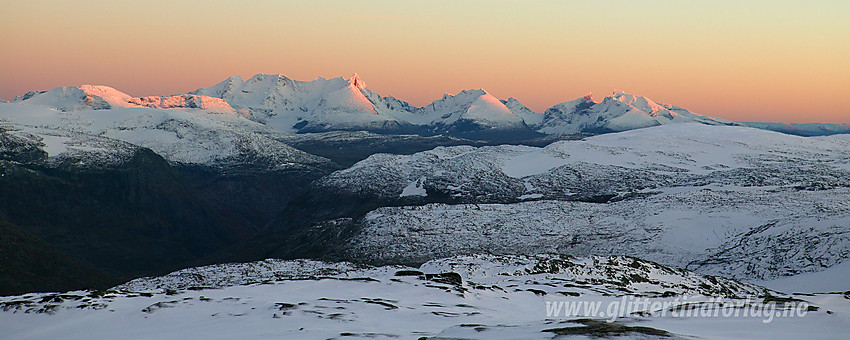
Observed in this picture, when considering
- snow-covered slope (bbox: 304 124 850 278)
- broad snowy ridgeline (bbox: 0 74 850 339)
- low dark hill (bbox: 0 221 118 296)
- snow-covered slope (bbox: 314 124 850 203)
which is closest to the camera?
broad snowy ridgeline (bbox: 0 74 850 339)

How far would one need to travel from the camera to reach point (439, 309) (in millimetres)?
30469

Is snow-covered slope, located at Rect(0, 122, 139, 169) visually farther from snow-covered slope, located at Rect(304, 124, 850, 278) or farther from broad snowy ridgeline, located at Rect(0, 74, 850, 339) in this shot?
snow-covered slope, located at Rect(304, 124, 850, 278)

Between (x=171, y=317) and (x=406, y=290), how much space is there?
49.1ft

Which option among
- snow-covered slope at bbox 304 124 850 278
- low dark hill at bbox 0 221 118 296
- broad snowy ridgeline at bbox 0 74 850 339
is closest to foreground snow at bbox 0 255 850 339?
broad snowy ridgeline at bbox 0 74 850 339

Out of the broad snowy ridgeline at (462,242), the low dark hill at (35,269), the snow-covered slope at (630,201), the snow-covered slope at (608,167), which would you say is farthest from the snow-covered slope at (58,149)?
the low dark hill at (35,269)

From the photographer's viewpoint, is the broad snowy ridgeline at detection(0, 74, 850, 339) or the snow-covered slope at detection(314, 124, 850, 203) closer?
the broad snowy ridgeline at detection(0, 74, 850, 339)

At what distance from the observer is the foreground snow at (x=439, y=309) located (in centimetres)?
2217

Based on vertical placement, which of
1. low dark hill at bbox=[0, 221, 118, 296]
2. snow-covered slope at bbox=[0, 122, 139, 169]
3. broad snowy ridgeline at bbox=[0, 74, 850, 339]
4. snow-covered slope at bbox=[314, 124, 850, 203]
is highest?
snow-covered slope at bbox=[0, 122, 139, 169]

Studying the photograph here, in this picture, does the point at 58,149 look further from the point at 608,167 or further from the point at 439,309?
the point at 439,309

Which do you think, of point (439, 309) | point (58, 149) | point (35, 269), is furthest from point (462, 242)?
point (58, 149)

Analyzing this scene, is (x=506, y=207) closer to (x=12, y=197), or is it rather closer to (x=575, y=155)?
(x=575, y=155)

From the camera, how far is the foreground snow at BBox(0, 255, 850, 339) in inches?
873

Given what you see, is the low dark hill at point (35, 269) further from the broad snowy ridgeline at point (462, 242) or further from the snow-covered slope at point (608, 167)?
the snow-covered slope at point (608, 167)

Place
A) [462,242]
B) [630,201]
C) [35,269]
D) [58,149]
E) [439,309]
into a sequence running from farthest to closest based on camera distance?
1. [58,149]
2. [630,201]
3. [462,242]
4. [35,269]
5. [439,309]
